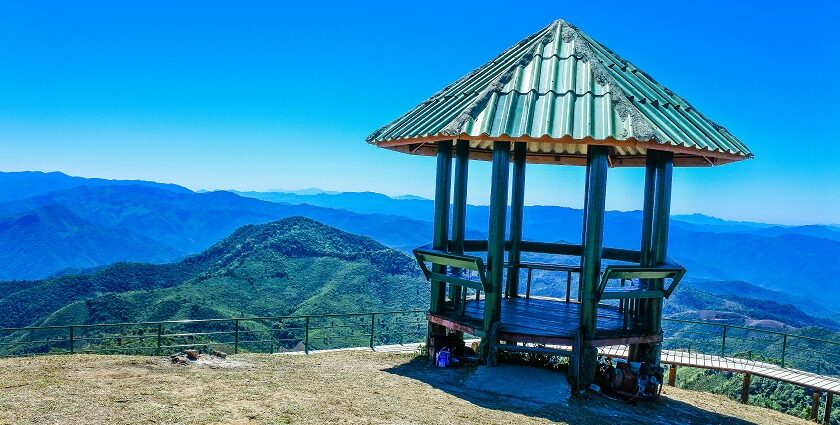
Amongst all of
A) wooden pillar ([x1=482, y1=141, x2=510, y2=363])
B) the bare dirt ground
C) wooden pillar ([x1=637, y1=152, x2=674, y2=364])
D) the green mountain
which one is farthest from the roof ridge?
the green mountain

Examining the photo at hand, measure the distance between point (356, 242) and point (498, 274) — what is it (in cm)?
12128

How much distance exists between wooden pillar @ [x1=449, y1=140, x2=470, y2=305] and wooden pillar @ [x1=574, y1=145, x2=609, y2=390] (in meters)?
2.45

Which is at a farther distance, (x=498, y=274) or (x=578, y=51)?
(x=578, y=51)

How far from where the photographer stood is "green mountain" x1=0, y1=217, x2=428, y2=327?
76.4 meters

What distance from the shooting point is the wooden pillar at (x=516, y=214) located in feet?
45.8

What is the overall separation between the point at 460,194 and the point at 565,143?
2228mm

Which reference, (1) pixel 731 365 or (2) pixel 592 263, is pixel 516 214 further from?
(1) pixel 731 365

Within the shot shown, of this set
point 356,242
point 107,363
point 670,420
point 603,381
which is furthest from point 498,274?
point 356,242

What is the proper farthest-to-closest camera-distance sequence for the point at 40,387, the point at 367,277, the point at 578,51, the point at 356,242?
the point at 356,242
the point at 367,277
the point at 578,51
the point at 40,387

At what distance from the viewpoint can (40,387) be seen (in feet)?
29.2

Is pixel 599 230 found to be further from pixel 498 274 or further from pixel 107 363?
pixel 107 363

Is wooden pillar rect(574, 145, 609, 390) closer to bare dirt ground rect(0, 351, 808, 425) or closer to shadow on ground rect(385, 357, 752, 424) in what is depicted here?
shadow on ground rect(385, 357, 752, 424)

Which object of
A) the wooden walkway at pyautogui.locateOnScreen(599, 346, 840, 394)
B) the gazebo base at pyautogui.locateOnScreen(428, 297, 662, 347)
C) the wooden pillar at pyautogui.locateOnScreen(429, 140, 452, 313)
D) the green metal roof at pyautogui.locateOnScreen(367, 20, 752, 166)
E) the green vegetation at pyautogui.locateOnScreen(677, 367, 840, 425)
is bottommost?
the green vegetation at pyautogui.locateOnScreen(677, 367, 840, 425)

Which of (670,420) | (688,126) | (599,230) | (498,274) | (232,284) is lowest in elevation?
(232,284)
